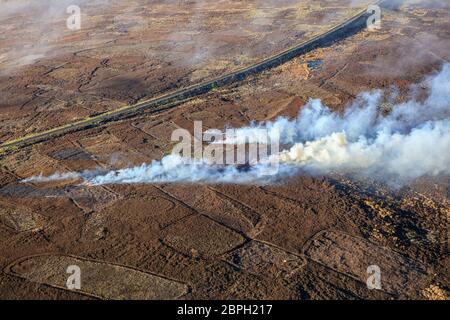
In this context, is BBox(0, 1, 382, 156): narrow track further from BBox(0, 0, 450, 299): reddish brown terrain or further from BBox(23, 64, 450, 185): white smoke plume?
BBox(23, 64, 450, 185): white smoke plume

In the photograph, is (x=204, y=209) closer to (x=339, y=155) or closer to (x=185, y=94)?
(x=339, y=155)

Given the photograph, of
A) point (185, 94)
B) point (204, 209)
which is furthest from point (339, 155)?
point (185, 94)

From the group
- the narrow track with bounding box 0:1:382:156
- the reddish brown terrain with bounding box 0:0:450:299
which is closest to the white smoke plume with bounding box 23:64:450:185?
the reddish brown terrain with bounding box 0:0:450:299

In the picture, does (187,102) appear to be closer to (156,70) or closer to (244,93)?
(244,93)

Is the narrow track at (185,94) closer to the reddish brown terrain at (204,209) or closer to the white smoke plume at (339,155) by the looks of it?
the reddish brown terrain at (204,209)

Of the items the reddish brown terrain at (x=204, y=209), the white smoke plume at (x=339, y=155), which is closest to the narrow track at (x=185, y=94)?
the reddish brown terrain at (x=204, y=209)
